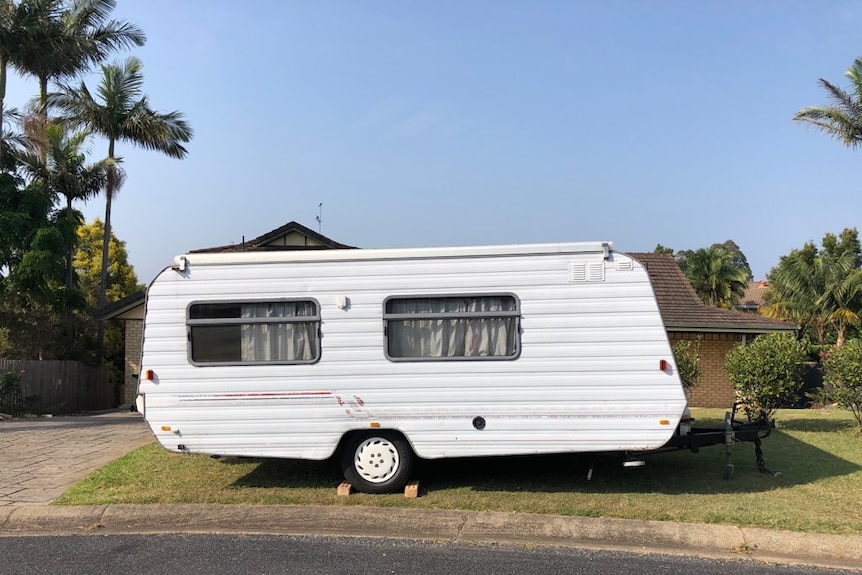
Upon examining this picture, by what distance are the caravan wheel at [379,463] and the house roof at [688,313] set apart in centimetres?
1069

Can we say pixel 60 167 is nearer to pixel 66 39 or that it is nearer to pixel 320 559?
pixel 66 39

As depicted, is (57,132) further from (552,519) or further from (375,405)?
(552,519)

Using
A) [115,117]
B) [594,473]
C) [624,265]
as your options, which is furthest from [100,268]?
[624,265]

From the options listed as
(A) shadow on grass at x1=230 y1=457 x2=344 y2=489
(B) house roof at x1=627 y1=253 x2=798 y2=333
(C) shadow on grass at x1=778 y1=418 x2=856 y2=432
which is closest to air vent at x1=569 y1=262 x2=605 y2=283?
(A) shadow on grass at x1=230 y1=457 x2=344 y2=489

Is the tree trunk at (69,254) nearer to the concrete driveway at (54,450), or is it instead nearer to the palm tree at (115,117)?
the palm tree at (115,117)

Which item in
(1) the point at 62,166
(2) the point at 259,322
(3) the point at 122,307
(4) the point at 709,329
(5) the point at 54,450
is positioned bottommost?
(5) the point at 54,450

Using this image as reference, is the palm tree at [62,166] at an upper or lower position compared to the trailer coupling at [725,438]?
upper

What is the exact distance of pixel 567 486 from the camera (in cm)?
689

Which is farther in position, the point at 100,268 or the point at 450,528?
the point at 100,268

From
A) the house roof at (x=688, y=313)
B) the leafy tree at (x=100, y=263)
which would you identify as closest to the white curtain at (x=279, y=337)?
the house roof at (x=688, y=313)

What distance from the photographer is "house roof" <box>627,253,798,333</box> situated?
54.8 ft

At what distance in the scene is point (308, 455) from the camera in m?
6.59

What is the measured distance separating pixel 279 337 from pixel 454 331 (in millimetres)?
1751

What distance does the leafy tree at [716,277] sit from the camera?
3600 centimetres
